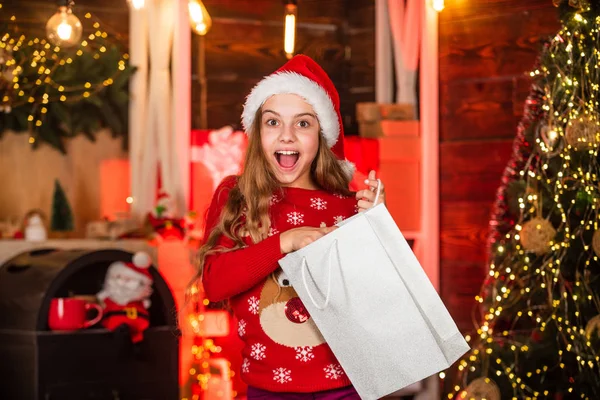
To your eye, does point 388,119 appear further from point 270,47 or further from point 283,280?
point 283,280

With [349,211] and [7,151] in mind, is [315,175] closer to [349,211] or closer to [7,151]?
[349,211]

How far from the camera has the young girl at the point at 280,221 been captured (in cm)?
211

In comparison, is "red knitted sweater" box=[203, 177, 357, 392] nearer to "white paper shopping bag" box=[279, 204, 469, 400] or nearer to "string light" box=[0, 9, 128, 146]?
"white paper shopping bag" box=[279, 204, 469, 400]

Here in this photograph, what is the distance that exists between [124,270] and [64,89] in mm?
1154

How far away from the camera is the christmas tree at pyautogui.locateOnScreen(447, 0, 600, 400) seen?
324 centimetres

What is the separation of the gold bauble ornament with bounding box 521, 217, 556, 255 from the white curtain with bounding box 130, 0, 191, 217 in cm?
182

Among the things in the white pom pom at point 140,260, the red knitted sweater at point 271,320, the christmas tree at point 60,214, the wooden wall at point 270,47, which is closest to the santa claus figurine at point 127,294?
the white pom pom at point 140,260

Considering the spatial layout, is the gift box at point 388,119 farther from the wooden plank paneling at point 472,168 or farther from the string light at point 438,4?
the string light at point 438,4

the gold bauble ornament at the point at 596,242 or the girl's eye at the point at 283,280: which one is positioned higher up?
the gold bauble ornament at the point at 596,242

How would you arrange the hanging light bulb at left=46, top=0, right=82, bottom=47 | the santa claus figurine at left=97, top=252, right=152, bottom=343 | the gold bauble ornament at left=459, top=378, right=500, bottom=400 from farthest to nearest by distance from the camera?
1. the hanging light bulb at left=46, top=0, right=82, bottom=47
2. the santa claus figurine at left=97, top=252, right=152, bottom=343
3. the gold bauble ornament at left=459, top=378, right=500, bottom=400

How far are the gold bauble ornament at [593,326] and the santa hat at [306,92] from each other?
1.21m

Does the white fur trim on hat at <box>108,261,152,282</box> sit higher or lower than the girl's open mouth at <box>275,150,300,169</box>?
lower

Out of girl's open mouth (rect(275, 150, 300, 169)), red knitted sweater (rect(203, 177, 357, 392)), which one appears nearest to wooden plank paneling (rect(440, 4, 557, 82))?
girl's open mouth (rect(275, 150, 300, 169))

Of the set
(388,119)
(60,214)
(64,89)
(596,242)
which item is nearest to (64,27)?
(64,89)
